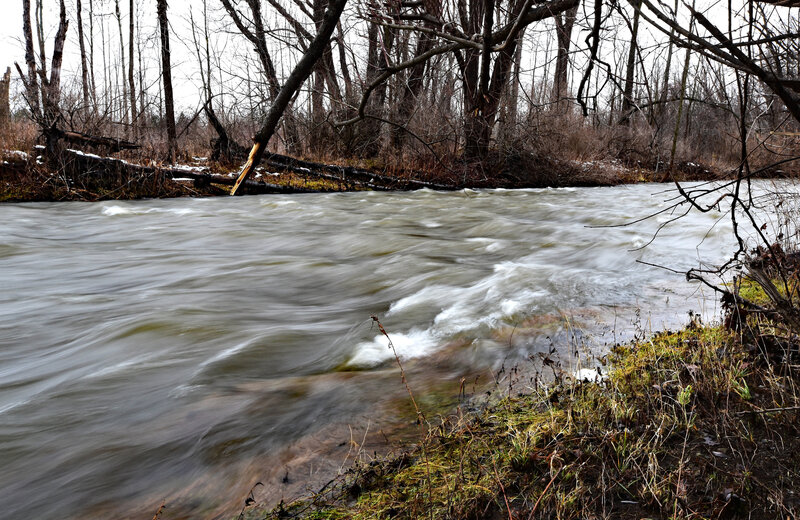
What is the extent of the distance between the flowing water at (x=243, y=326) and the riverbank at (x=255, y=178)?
222cm

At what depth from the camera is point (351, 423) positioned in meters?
2.50

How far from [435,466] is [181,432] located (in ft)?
4.23

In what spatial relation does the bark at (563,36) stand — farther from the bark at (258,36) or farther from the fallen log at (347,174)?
the bark at (258,36)

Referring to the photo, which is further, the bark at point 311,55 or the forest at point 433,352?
the bark at point 311,55

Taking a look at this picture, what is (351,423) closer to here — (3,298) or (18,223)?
(3,298)

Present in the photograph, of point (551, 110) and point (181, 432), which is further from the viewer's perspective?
point (551, 110)

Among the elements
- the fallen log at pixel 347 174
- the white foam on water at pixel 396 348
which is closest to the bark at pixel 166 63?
the fallen log at pixel 347 174

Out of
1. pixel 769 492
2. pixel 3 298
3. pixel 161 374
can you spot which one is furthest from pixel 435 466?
pixel 3 298

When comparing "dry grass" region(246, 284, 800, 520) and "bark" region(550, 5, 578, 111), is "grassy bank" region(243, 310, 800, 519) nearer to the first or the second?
"dry grass" region(246, 284, 800, 520)

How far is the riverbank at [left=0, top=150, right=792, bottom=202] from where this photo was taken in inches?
421

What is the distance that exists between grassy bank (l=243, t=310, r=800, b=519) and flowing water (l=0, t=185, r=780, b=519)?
16.5 inches

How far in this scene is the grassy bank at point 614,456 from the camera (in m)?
1.72

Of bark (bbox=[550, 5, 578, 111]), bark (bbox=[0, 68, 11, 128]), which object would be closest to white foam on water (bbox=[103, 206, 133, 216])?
bark (bbox=[0, 68, 11, 128])

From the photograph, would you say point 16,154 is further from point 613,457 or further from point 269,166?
point 613,457
